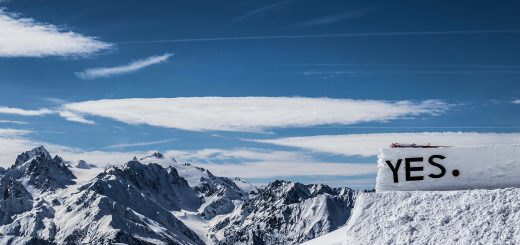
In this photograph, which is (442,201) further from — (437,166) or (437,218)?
(437,166)

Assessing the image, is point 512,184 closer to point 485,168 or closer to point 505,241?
point 485,168

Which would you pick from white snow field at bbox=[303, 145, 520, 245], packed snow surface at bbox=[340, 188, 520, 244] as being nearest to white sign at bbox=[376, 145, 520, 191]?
white snow field at bbox=[303, 145, 520, 245]

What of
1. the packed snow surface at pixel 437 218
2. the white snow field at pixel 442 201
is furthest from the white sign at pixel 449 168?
the packed snow surface at pixel 437 218

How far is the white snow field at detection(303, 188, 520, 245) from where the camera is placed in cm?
1402

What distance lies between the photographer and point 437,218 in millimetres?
14648

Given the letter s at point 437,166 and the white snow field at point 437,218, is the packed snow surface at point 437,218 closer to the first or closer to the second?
the white snow field at point 437,218

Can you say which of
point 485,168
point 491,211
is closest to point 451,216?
point 491,211

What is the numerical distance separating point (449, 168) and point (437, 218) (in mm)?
1971

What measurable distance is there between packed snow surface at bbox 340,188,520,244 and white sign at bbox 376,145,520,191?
0.61 m

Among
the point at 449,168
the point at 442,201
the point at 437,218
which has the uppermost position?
the point at 449,168

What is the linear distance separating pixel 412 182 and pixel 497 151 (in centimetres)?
226

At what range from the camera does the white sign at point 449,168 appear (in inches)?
623

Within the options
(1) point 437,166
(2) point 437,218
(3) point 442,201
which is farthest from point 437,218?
(1) point 437,166

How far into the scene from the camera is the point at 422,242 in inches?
565
